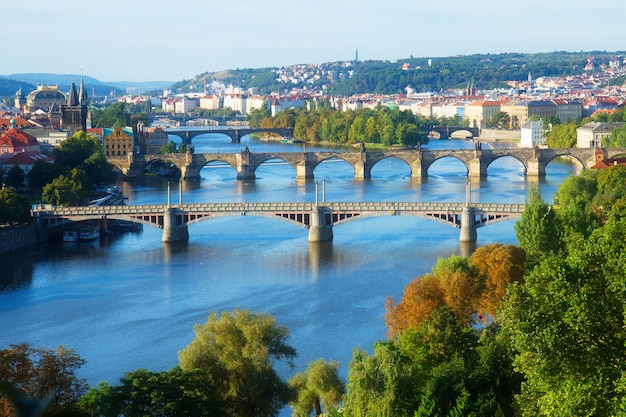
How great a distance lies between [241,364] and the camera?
1293 cm

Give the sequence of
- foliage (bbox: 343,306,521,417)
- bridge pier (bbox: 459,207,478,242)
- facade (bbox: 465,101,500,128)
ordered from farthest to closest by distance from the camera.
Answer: facade (bbox: 465,101,500,128)
bridge pier (bbox: 459,207,478,242)
foliage (bbox: 343,306,521,417)

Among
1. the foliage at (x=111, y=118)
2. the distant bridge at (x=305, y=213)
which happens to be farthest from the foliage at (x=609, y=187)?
the foliage at (x=111, y=118)

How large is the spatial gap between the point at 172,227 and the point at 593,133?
28.7 meters

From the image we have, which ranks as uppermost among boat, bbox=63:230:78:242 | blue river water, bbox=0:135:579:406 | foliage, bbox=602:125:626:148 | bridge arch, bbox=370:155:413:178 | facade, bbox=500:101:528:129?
facade, bbox=500:101:528:129

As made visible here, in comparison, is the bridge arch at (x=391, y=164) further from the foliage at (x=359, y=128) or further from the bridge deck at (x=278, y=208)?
the bridge deck at (x=278, y=208)

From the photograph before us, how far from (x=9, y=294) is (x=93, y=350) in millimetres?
4779

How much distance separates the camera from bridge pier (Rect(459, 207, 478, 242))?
2589 centimetres

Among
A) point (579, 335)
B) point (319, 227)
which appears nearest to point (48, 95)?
point (319, 227)

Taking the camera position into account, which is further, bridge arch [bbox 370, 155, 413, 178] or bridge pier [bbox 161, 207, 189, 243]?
bridge arch [bbox 370, 155, 413, 178]

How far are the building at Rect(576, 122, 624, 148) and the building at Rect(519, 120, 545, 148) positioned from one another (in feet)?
14.0

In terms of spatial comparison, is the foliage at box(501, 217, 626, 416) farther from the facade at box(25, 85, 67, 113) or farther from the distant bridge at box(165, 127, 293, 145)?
the facade at box(25, 85, 67, 113)

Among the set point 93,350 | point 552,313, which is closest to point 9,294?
point 93,350

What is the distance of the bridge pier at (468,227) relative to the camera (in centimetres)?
2589

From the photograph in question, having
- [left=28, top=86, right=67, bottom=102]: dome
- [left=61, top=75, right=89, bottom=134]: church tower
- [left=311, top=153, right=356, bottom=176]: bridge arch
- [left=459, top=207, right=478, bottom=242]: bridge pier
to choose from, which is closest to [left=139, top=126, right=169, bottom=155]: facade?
[left=61, top=75, right=89, bottom=134]: church tower
